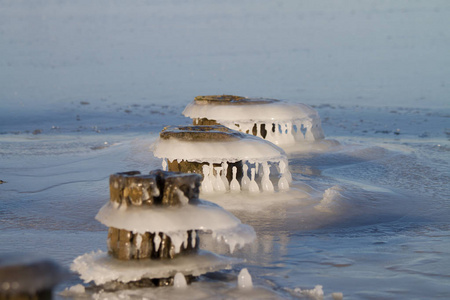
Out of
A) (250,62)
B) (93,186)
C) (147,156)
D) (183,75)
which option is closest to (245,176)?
(93,186)

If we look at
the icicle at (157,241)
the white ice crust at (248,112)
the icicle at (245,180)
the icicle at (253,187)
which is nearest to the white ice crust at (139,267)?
the icicle at (157,241)

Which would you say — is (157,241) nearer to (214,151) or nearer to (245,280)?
(245,280)

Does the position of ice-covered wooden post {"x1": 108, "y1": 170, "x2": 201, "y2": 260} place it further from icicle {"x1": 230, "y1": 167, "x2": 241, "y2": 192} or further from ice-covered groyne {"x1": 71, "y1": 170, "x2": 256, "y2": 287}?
icicle {"x1": 230, "y1": 167, "x2": 241, "y2": 192}

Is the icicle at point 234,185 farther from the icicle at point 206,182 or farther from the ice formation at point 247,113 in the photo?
the ice formation at point 247,113

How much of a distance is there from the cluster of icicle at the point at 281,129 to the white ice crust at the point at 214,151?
219cm

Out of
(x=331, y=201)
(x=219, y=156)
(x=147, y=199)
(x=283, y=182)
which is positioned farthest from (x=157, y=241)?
(x=283, y=182)

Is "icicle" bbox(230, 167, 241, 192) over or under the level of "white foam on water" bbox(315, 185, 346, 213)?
over

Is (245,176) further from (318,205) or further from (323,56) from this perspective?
(323,56)

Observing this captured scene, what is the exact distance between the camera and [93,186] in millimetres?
8289

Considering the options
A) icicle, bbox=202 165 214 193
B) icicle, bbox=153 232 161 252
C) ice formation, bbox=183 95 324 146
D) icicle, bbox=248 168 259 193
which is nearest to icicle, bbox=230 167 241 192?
icicle, bbox=248 168 259 193

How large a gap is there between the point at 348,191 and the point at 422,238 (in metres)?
1.84

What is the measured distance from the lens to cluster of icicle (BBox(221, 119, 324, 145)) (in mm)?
9938

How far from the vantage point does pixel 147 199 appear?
4410mm

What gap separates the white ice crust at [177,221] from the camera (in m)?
4.30
